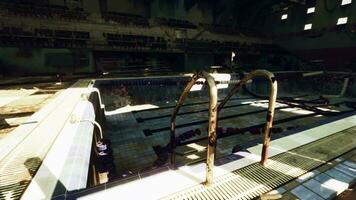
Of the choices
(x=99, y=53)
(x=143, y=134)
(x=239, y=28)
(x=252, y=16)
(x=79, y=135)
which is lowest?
(x=143, y=134)

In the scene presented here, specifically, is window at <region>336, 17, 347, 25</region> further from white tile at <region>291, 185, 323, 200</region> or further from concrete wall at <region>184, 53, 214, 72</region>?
white tile at <region>291, 185, 323, 200</region>

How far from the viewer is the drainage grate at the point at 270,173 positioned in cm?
163

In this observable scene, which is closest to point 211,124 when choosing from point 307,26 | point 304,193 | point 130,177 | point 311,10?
point 130,177

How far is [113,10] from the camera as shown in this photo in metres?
15.9

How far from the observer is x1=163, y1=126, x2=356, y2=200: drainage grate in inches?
64.2

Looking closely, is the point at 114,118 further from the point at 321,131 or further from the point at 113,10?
the point at 113,10

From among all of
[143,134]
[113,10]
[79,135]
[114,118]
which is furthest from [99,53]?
[79,135]

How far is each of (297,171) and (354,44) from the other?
17.5m

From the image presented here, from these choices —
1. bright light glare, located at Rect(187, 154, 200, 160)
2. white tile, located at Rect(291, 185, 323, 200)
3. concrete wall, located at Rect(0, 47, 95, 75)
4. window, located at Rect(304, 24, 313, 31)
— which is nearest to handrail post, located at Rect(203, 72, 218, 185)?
white tile, located at Rect(291, 185, 323, 200)

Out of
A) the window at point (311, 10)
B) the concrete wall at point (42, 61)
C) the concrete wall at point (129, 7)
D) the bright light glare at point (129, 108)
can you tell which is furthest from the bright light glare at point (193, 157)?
the window at point (311, 10)

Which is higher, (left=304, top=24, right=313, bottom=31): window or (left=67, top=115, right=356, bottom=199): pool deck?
(left=304, top=24, right=313, bottom=31): window

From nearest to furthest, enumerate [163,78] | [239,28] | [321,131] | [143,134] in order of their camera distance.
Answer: [321,131]
[143,134]
[163,78]
[239,28]

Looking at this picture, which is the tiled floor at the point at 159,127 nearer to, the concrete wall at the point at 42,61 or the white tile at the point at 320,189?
the white tile at the point at 320,189

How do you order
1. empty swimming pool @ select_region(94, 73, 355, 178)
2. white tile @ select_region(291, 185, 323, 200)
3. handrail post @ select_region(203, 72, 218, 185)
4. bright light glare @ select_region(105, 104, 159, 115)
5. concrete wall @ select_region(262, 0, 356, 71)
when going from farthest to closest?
concrete wall @ select_region(262, 0, 356, 71)
bright light glare @ select_region(105, 104, 159, 115)
empty swimming pool @ select_region(94, 73, 355, 178)
white tile @ select_region(291, 185, 323, 200)
handrail post @ select_region(203, 72, 218, 185)
